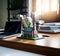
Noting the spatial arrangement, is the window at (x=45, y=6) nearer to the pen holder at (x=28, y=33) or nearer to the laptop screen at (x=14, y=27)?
the laptop screen at (x=14, y=27)

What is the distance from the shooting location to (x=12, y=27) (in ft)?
5.63

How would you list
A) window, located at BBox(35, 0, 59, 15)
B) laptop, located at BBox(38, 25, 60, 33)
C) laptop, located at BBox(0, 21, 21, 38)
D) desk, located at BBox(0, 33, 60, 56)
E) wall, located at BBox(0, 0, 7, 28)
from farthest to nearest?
wall, located at BBox(0, 0, 7, 28) → window, located at BBox(35, 0, 59, 15) → laptop, located at BBox(38, 25, 60, 33) → laptop, located at BBox(0, 21, 21, 38) → desk, located at BBox(0, 33, 60, 56)

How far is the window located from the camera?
249 cm

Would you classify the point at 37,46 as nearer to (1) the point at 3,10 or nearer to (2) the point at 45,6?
(2) the point at 45,6

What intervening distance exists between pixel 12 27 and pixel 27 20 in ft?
0.60

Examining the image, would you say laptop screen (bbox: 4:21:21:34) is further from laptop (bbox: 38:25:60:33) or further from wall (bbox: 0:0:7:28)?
wall (bbox: 0:0:7:28)

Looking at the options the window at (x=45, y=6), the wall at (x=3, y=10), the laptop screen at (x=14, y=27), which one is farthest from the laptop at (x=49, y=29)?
the wall at (x=3, y=10)

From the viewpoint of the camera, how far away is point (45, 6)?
2.59 meters

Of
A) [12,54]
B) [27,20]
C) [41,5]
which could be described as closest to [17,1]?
[41,5]

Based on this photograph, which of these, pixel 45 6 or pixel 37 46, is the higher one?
pixel 45 6

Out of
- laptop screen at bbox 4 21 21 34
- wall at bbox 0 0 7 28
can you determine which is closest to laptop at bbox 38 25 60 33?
laptop screen at bbox 4 21 21 34

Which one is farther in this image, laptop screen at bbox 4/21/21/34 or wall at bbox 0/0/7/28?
wall at bbox 0/0/7/28

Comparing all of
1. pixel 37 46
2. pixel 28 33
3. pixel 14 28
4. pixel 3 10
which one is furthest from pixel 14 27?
pixel 3 10

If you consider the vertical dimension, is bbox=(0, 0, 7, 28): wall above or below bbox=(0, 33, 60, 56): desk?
above
